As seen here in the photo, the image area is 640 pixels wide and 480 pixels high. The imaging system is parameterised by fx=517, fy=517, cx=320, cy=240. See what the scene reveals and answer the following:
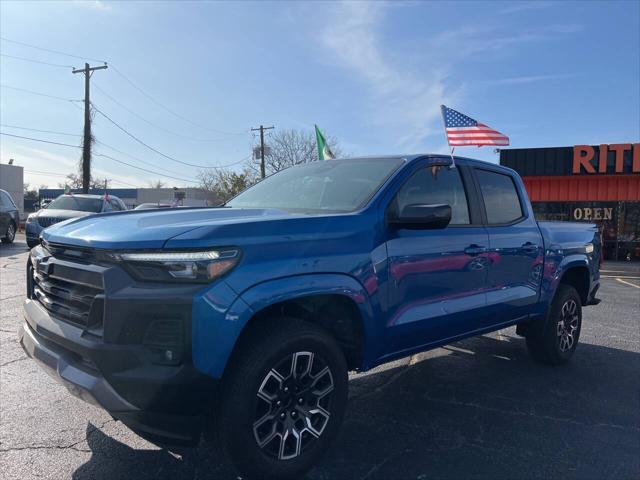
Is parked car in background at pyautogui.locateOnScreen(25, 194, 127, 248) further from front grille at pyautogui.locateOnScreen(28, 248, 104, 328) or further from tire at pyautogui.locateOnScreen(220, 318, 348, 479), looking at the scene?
tire at pyautogui.locateOnScreen(220, 318, 348, 479)

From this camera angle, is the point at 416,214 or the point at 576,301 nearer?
the point at 416,214

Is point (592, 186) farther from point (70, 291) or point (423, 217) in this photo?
point (70, 291)

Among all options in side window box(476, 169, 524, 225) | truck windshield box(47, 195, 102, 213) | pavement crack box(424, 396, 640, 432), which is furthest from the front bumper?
truck windshield box(47, 195, 102, 213)

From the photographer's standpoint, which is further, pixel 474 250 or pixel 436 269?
pixel 474 250

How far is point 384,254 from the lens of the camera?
127 inches

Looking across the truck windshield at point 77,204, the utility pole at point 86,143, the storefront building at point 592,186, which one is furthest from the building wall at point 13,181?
the storefront building at point 592,186

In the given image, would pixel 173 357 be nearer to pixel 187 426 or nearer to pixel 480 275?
pixel 187 426

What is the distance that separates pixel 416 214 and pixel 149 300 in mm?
1653

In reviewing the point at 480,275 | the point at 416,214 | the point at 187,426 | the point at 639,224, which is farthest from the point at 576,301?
the point at 639,224

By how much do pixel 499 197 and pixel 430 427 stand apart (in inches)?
85.2

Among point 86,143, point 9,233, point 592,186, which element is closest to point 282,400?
point 9,233

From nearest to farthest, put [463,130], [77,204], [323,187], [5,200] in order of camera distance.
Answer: [323,187]
[463,130]
[77,204]
[5,200]

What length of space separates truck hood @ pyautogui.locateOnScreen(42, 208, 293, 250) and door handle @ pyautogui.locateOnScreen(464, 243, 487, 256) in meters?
1.59

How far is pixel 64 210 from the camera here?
13.6m
